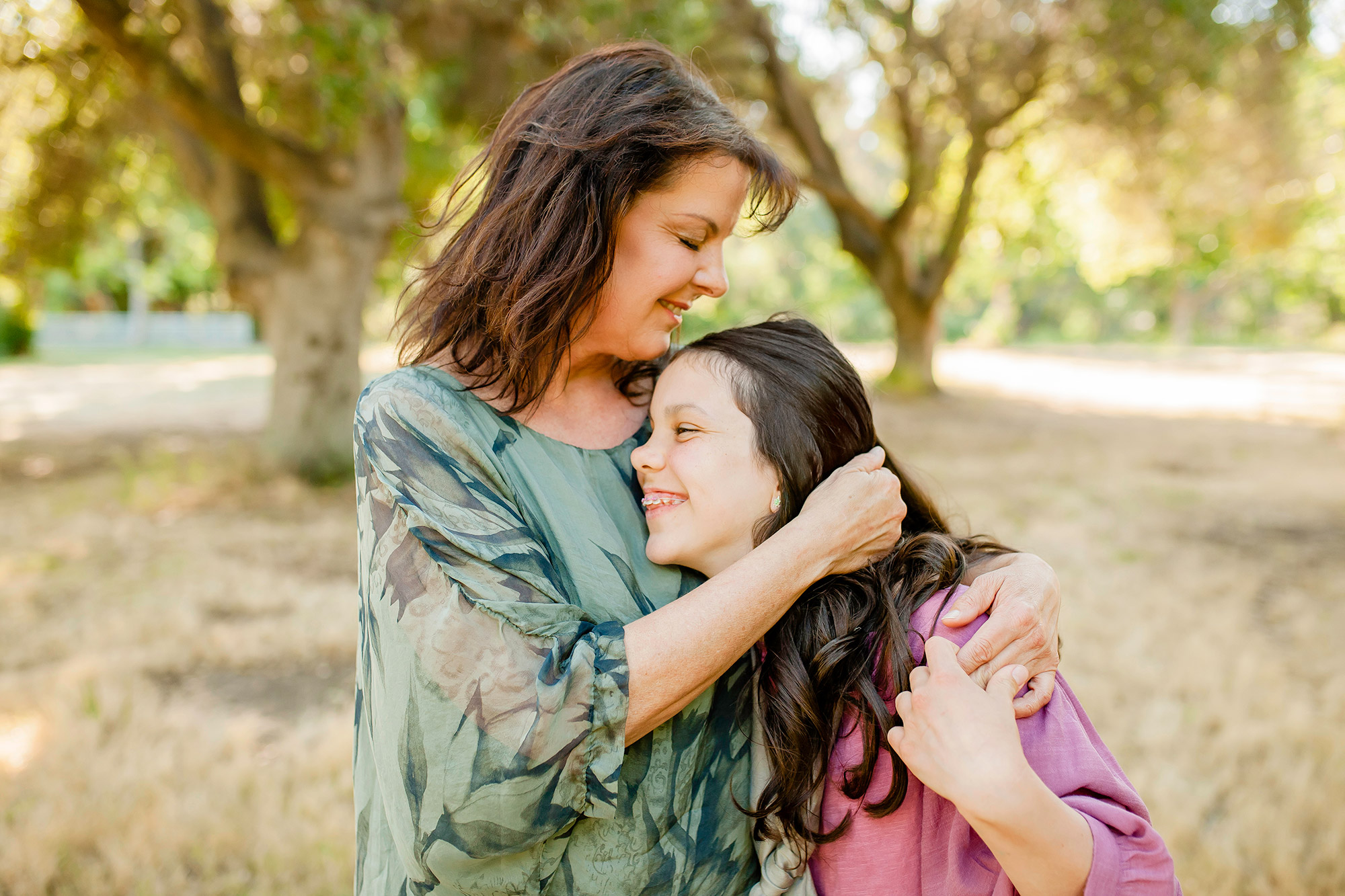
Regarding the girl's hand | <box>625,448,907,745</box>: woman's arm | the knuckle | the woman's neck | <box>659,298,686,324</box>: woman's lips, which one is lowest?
the girl's hand

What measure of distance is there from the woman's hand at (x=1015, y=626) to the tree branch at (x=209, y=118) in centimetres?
→ 709

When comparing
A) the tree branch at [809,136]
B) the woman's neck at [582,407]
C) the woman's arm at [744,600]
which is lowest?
the woman's arm at [744,600]

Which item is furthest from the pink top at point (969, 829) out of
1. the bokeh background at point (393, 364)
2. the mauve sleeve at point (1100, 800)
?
the bokeh background at point (393, 364)

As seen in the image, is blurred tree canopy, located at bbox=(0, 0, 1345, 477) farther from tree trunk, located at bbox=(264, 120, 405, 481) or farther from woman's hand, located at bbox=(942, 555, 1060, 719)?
woman's hand, located at bbox=(942, 555, 1060, 719)

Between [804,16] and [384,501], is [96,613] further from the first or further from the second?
[804,16]

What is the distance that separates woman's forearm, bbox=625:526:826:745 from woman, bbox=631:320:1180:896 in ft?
0.72

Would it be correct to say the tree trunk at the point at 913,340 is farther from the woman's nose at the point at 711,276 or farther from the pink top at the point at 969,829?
the pink top at the point at 969,829

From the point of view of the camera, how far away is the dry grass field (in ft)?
9.91

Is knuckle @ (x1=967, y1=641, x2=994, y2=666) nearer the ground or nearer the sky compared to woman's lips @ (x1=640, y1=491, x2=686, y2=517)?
nearer the ground

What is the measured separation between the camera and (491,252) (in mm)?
1459

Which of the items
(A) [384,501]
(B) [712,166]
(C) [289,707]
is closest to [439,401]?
(A) [384,501]

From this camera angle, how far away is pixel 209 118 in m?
6.77

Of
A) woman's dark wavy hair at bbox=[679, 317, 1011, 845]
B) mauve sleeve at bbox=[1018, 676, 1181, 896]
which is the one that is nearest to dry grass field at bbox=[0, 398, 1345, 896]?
woman's dark wavy hair at bbox=[679, 317, 1011, 845]

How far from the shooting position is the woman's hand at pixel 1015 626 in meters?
1.32
